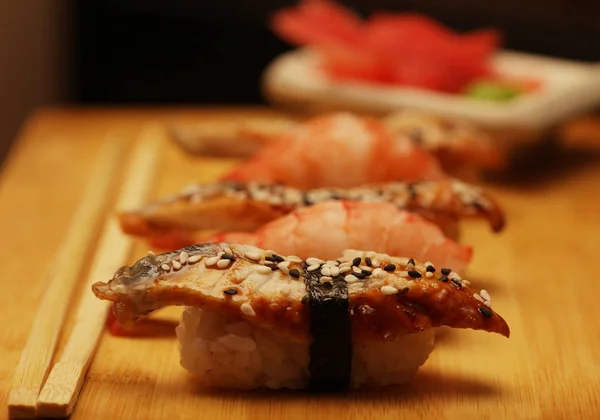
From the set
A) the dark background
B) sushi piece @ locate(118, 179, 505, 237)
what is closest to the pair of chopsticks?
sushi piece @ locate(118, 179, 505, 237)

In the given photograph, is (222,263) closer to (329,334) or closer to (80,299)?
(329,334)

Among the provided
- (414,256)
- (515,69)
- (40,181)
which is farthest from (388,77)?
(414,256)

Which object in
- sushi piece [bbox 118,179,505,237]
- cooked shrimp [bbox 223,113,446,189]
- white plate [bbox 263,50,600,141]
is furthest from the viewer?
white plate [bbox 263,50,600,141]

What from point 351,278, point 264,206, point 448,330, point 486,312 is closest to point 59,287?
point 264,206

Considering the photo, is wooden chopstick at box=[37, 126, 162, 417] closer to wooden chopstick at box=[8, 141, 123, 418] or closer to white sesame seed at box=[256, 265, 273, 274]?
wooden chopstick at box=[8, 141, 123, 418]

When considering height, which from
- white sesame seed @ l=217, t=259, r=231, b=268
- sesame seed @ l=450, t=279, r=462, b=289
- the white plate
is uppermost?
white sesame seed @ l=217, t=259, r=231, b=268

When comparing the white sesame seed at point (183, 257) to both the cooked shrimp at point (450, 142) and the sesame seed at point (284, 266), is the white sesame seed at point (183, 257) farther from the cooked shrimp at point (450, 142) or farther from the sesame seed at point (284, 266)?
the cooked shrimp at point (450, 142)

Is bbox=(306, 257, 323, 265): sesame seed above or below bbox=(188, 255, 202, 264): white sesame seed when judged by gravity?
below

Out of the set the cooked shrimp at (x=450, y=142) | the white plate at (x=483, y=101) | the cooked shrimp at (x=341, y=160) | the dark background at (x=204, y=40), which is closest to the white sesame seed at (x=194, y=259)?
the cooked shrimp at (x=341, y=160)
